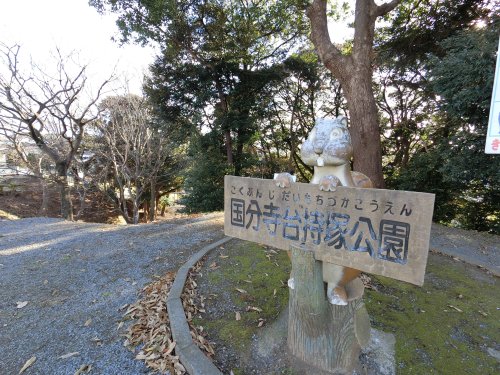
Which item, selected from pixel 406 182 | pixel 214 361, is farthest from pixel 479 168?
pixel 214 361

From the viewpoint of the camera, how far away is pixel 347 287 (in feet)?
6.92

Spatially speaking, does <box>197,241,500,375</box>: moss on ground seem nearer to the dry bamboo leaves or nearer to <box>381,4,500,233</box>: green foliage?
the dry bamboo leaves

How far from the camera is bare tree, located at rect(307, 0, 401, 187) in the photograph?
5359mm

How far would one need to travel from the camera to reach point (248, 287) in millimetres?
3326

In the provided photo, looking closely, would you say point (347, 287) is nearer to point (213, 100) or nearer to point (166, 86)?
point (213, 100)

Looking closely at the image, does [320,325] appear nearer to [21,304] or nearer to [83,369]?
[83,369]

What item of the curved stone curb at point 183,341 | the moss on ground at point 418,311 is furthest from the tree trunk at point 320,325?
the curved stone curb at point 183,341

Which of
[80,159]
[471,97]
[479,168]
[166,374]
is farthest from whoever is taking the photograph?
[80,159]

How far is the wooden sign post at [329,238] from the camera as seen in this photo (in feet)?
4.81

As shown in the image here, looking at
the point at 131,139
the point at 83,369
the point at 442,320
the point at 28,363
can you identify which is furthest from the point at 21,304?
the point at 131,139

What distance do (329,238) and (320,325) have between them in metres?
0.77

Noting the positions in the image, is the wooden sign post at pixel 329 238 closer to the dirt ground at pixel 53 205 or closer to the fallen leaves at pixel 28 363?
the fallen leaves at pixel 28 363

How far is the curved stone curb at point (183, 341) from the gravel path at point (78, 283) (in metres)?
0.34

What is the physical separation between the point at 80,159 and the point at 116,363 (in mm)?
11592
